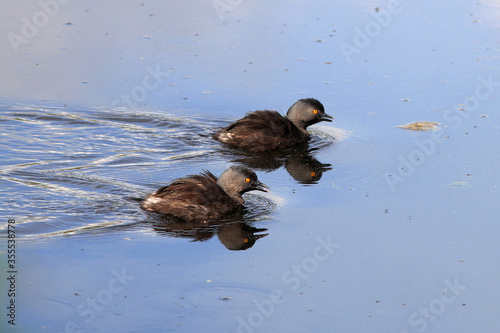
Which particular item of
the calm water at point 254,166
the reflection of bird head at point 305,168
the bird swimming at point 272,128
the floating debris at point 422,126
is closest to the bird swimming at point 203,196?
the calm water at point 254,166

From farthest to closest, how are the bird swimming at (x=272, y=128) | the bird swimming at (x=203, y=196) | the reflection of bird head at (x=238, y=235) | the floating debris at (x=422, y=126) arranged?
1. the floating debris at (x=422, y=126)
2. the bird swimming at (x=272, y=128)
3. the bird swimming at (x=203, y=196)
4. the reflection of bird head at (x=238, y=235)

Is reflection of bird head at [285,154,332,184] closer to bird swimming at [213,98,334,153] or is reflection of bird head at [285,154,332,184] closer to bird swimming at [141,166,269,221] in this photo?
bird swimming at [213,98,334,153]

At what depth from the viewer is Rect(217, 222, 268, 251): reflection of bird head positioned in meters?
8.91

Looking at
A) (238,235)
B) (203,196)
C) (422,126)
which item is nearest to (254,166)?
(203,196)

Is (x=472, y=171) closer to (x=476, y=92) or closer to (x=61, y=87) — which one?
(x=476, y=92)

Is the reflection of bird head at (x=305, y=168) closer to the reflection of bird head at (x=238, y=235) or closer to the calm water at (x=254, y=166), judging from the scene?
the calm water at (x=254, y=166)

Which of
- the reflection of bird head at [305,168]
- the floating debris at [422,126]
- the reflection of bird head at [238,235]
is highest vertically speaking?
the floating debris at [422,126]

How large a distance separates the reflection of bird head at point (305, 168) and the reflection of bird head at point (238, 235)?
5.73 ft

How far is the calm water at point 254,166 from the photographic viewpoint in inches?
303

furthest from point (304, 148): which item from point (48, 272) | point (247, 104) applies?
point (48, 272)

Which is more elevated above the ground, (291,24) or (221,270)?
(291,24)

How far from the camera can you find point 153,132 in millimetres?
12219

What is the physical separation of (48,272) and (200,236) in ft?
5.91

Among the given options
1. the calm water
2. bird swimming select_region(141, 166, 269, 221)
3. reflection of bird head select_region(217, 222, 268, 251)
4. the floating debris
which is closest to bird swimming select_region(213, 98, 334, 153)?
the calm water
